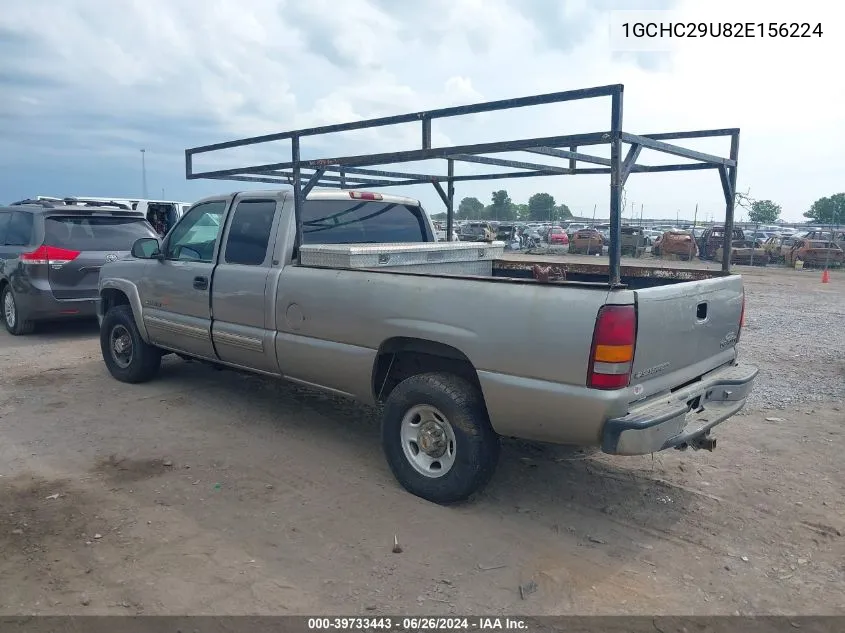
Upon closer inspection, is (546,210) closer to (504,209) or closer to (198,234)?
(504,209)

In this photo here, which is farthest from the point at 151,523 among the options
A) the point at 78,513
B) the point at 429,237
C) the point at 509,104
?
the point at 429,237

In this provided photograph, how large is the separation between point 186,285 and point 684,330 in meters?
4.04

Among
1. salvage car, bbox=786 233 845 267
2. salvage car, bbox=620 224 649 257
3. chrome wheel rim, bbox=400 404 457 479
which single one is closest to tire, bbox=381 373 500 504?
chrome wheel rim, bbox=400 404 457 479

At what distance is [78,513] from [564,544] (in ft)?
9.10

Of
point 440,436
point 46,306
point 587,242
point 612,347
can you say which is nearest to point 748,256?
point 587,242

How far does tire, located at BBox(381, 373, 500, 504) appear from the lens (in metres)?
3.65

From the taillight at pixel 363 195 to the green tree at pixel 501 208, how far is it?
55846 mm

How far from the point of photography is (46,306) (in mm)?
8648

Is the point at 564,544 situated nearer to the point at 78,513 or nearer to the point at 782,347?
the point at 78,513

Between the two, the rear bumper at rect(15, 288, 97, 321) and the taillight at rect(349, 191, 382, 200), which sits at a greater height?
the taillight at rect(349, 191, 382, 200)

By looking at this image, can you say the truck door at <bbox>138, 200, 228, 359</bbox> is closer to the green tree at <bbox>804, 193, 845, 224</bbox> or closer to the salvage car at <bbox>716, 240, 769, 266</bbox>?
the salvage car at <bbox>716, 240, 769, 266</bbox>

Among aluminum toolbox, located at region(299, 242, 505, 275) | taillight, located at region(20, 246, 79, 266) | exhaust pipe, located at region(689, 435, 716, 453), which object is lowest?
exhaust pipe, located at region(689, 435, 716, 453)

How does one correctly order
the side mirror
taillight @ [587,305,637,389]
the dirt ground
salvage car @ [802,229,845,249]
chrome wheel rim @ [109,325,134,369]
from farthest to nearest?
salvage car @ [802,229,845,249] < chrome wheel rim @ [109,325,134,369] < the side mirror < taillight @ [587,305,637,389] < the dirt ground

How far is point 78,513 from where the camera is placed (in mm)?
3691
